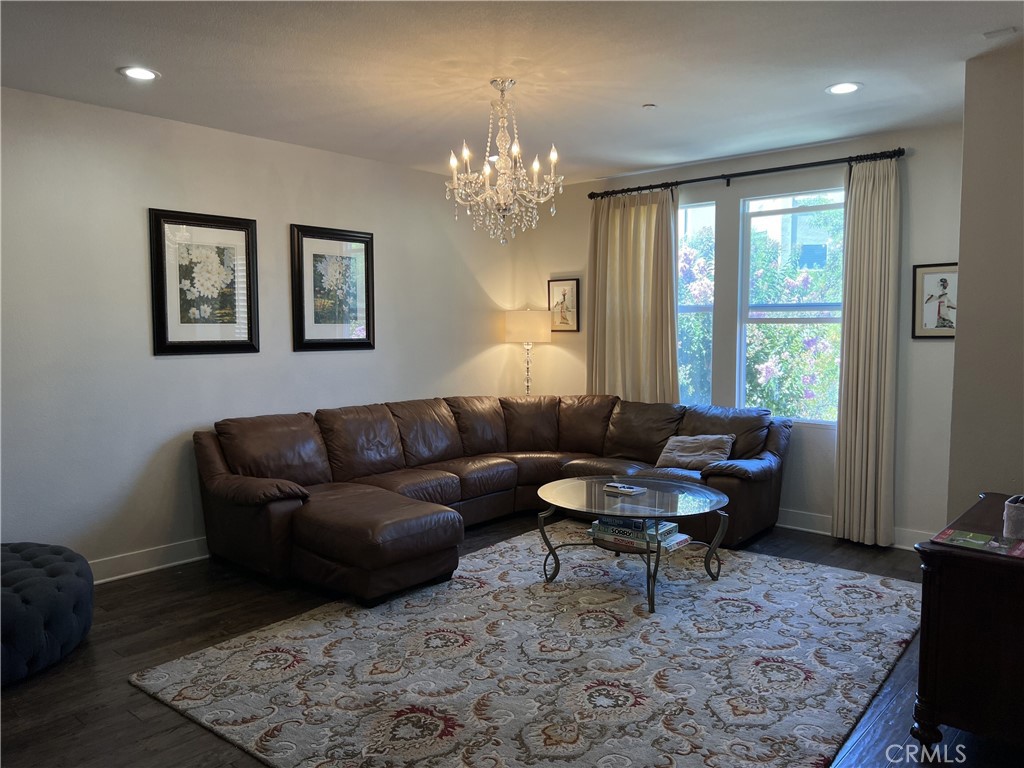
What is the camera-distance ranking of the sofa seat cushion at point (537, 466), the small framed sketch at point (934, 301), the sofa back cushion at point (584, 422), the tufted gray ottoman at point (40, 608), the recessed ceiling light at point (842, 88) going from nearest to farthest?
the tufted gray ottoman at point (40, 608), the recessed ceiling light at point (842, 88), the small framed sketch at point (934, 301), the sofa seat cushion at point (537, 466), the sofa back cushion at point (584, 422)

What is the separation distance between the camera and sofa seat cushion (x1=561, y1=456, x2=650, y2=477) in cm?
524

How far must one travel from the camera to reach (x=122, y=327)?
4250 mm

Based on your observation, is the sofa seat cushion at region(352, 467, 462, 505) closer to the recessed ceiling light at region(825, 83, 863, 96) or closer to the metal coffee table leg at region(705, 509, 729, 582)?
the metal coffee table leg at region(705, 509, 729, 582)

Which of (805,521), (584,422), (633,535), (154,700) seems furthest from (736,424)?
(154,700)

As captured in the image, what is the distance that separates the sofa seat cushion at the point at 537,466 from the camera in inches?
222

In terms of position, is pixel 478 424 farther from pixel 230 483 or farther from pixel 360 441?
pixel 230 483

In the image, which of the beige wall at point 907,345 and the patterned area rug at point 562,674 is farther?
the beige wall at point 907,345

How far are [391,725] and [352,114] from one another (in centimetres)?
339

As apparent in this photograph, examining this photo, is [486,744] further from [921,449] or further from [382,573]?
[921,449]

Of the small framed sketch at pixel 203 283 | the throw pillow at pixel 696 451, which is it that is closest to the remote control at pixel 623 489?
the throw pillow at pixel 696 451

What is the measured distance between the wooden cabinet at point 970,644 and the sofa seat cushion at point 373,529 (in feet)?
7.76

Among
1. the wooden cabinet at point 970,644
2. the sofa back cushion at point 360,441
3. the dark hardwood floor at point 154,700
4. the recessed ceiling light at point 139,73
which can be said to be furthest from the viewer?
the sofa back cushion at point 360,441

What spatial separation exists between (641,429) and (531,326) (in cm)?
146

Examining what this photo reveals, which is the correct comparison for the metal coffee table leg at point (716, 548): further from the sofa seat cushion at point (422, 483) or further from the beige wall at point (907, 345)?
the sofa seat cushion at point (422, 483)
